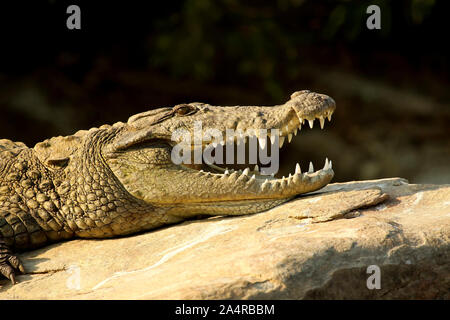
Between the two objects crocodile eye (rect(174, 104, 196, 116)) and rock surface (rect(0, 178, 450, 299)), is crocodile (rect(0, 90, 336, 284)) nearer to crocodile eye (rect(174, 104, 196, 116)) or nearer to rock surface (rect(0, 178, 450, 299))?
crocodile eye (rect(174, 104, 196, 116))

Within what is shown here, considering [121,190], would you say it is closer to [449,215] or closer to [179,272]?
[179,272]

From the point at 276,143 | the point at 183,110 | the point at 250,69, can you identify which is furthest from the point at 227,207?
the point at 250,69

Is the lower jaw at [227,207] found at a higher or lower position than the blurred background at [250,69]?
lower

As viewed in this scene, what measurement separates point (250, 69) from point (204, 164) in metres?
5.48

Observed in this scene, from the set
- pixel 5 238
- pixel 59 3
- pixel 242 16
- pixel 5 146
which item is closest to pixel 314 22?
pixel 242 16

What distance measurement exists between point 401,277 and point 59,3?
24.8 feet

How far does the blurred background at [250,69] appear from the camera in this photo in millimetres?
9688

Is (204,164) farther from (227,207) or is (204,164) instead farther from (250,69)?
(250,69)

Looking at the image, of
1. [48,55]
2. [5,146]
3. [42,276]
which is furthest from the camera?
[48,55]

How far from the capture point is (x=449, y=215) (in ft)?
12.6

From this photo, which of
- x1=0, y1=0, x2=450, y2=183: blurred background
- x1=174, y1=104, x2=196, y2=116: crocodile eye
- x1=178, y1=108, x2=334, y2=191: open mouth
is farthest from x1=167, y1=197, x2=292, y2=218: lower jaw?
x1=0, y1=0, x2=450, y2=183: blurred background

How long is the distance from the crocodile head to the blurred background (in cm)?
523

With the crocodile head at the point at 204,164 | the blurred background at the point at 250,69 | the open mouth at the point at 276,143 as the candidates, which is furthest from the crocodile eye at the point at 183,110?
the blurred background at the point at 250,69

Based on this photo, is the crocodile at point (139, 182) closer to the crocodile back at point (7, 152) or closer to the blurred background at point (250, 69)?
the crocodile back at point (7, 152)
